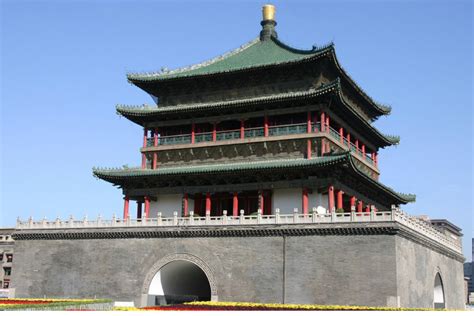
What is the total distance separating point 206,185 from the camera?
4206 cm

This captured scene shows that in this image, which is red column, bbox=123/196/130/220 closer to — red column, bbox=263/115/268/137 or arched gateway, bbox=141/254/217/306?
arched gateway, bbox=141/254/217/306

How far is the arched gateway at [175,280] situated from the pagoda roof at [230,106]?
11.1 m

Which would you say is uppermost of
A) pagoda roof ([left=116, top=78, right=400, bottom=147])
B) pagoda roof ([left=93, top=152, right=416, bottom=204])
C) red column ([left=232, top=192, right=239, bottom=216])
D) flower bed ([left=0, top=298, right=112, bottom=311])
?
pagoda roof ([left=116, top=78, right=400, bottom=147])

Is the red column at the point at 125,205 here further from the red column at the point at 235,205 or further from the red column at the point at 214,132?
the red column at the point at 235,205

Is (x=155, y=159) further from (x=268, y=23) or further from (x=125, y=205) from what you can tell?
(x=268, y=23)

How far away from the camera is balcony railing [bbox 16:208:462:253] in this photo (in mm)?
34625

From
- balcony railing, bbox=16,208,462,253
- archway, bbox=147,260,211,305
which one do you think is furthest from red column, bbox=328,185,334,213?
archway, bbox=147,260,211,305

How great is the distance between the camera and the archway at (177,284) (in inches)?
1558

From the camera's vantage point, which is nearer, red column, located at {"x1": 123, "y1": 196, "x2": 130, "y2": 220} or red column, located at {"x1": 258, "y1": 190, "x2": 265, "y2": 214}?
red column, located at {"x1": 258, "y1": 190, "x2": 265, "y2": 214}

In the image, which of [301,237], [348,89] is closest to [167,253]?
[301,237]

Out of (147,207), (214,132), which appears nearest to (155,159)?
(147,207)

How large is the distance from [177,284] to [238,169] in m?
9.55

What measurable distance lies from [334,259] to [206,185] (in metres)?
11.4

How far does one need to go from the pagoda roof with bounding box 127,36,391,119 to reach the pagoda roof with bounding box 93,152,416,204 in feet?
22.9
